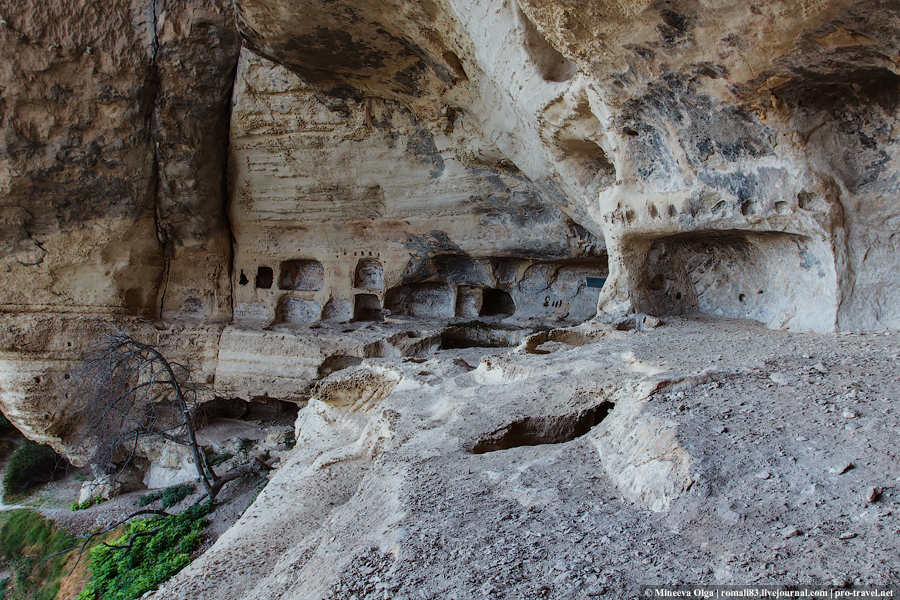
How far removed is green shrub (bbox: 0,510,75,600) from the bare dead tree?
939 mm

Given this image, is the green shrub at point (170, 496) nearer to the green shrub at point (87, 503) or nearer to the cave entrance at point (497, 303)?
the green shrub at point (87, 503)

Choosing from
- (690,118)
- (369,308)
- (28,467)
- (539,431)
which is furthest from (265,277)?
(539,431)

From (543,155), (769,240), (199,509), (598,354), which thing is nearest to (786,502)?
(598,354)

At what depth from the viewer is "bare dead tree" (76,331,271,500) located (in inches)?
242

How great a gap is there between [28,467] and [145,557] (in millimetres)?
4498

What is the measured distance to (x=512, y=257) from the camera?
780cm

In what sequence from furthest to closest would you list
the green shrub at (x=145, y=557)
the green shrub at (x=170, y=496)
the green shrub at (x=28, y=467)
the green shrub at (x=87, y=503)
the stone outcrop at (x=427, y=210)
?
the green shrub at (x=28, y=467), the green shrub at (x=87, y=503), the green shrub at (x=170, y=496), the green shrub at (x=145, y=557), the stone outcrop at (x=427, y=210)

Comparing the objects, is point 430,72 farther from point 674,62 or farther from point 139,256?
point 139,256

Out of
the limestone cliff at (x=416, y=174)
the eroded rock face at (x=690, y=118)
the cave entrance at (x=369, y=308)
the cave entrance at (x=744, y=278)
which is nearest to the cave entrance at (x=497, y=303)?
the limestone cliff at (x=416, y=174)

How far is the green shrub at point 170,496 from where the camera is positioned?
21.9ft

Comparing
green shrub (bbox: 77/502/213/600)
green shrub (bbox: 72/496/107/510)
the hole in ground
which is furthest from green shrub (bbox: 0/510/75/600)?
the hole in ground

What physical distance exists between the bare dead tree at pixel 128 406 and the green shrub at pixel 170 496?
20cm

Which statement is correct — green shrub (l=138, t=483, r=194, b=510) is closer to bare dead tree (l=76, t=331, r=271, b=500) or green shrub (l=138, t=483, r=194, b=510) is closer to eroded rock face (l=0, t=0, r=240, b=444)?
bare dead tree (l=76, t=331, r=271, b=500)

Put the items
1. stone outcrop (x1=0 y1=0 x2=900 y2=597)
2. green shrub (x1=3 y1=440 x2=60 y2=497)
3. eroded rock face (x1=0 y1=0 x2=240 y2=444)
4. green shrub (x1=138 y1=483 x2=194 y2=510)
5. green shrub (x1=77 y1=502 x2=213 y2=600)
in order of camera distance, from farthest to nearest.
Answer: green shrub (x1=3 y1=440 x2=60 y2=497) < green shrub (x1=138 y1=483 x2=194 y2=510) < eroded rock face (x1=0 y1=0 x2=240 y2=444) < green shrub (x1=77 y1=502 x2=213 y2=600) < stone outcrop (x1=0 y1=0 x2=900 y2=597)
